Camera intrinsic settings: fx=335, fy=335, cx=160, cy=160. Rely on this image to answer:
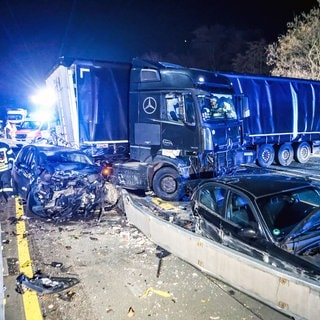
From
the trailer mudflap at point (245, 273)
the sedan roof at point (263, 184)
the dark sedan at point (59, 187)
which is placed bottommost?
the trailer mudflap at point (245, 273)

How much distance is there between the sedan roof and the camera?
15.2 feet

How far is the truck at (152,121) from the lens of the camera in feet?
27.1

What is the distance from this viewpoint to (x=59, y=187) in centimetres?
733

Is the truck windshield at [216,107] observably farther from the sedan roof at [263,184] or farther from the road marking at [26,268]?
the road marking at [26,268]

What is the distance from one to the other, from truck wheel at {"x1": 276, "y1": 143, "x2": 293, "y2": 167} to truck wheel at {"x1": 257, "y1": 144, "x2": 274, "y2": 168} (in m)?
0.33

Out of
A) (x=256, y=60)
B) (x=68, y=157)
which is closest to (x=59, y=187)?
(x=68, y=157)

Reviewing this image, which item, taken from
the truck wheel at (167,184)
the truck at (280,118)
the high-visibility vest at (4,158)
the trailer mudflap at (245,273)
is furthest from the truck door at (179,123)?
the high-visibility vest at (4,158)

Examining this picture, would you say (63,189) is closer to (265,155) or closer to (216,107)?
(216,107)

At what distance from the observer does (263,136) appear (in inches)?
476

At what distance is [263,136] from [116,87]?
564 centimetres

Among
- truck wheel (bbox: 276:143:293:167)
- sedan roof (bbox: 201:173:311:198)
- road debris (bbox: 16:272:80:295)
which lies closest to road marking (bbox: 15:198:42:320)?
road debris (bbox: 16:272:80:295)

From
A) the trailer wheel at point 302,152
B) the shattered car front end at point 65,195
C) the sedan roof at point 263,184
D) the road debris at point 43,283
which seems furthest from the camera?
the trailer wheel at point 302,152

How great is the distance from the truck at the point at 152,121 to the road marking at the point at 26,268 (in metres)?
2.91

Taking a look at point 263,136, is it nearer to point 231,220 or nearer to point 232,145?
point 232,145
